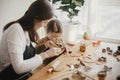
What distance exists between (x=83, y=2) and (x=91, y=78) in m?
1.66

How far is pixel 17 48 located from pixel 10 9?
3.39 feet

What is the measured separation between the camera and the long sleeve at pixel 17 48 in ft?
4.51

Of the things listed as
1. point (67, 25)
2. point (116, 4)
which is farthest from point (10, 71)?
point (116, 4)

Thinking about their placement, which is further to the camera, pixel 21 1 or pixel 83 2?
pixel 83 2

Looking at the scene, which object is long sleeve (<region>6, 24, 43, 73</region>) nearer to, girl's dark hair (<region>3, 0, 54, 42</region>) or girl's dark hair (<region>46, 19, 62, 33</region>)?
girl's dark hair (<region>3, 0, 54, 42</region>)

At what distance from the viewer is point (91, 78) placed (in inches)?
54.0

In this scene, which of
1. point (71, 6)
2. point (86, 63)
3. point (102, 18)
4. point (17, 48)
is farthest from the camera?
point (102, 18)

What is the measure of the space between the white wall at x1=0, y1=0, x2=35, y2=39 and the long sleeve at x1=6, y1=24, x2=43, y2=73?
2.59 feet

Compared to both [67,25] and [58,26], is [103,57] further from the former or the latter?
[67,25]

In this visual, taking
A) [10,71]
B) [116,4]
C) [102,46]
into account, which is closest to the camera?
[10,71]

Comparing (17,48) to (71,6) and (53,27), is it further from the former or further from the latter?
(71,6)

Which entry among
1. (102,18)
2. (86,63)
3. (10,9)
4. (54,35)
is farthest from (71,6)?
(86,63)

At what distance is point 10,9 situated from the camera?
2.29m

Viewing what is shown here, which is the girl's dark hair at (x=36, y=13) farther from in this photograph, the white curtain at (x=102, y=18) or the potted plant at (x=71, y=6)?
the white curtain at (x=102, y=18)
